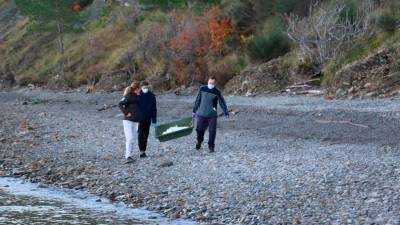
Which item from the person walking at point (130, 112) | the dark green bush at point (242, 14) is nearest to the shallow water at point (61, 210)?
the person walking at point (130, 112)

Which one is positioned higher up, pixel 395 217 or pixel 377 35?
pixel 377 35

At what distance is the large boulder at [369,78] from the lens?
2160cm

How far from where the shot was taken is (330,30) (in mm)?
26688

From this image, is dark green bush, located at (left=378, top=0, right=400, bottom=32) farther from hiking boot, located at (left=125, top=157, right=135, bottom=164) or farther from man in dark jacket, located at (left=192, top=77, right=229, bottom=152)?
hiking boot, located at (left=125, top=157, right=135, bottom=164)

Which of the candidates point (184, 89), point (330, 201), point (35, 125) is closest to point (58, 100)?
point (184, 89)

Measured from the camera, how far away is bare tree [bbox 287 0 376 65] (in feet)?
86.8

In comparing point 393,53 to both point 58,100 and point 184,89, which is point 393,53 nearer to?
point 184,89

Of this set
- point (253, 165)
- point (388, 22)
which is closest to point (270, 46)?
point (388, 22)

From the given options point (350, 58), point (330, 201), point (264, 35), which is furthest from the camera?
point (264, 35)

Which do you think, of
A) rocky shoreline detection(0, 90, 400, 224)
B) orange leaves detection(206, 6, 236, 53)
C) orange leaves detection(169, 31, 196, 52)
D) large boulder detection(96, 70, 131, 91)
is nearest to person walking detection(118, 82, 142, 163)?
rocky shoreline detection(0, 90, 400, 224)

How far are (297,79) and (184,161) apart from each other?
43.8 feet

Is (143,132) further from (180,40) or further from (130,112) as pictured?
(180,40)

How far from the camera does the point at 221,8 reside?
3559 centimetres

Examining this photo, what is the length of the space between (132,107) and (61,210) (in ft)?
11.5
